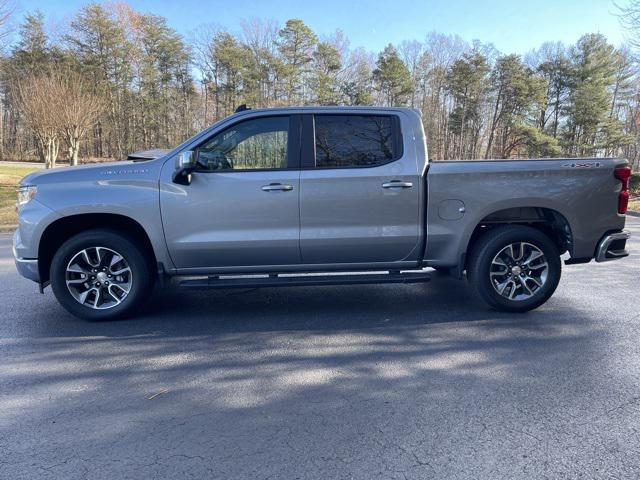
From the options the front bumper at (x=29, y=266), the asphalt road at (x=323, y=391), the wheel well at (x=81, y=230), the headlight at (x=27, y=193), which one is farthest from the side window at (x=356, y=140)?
the front bumper at (x=29, y=266)

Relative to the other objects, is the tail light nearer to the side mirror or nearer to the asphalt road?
the asphalt road

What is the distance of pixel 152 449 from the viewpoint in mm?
2555

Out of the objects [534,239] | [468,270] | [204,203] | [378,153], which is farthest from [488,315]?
[204,203]

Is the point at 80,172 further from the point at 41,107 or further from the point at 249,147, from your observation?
the point at 41,107

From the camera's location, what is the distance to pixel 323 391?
321 centimetres

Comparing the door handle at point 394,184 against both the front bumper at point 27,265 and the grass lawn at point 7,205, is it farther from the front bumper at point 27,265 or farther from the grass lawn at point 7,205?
the grass lawn at point 7,205

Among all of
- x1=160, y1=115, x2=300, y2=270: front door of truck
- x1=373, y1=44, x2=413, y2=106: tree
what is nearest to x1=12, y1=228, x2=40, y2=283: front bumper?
x1=160, y1=115, x2=300, y2=270: front door of truck

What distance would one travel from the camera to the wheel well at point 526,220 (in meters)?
4.79

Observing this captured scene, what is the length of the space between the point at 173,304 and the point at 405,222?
109 inches

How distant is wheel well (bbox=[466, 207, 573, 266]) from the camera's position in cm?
479

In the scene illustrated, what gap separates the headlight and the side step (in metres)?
1.63

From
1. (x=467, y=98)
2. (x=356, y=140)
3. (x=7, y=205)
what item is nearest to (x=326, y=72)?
(x=467, y=98)

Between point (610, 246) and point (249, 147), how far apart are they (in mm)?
3853

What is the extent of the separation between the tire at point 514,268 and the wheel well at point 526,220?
0.07 meters
